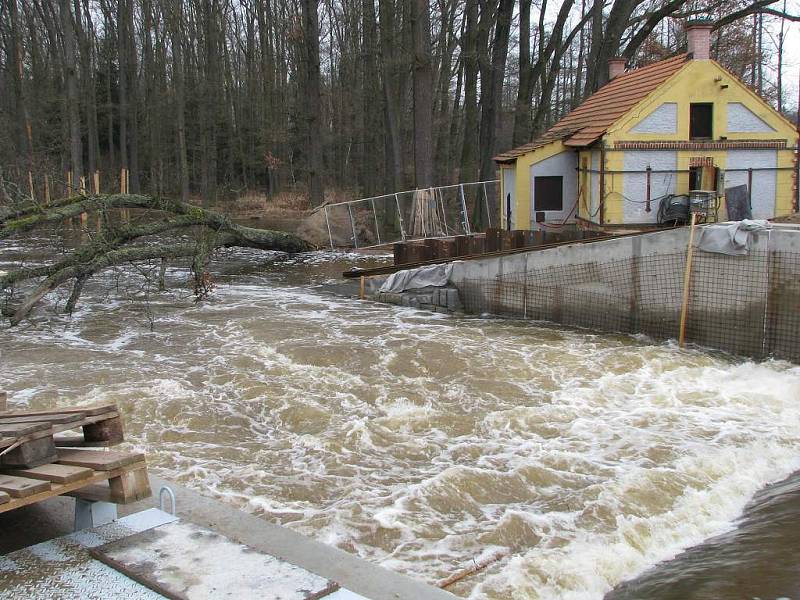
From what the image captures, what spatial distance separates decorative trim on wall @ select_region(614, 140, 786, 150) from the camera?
62.5ft

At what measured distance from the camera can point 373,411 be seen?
11.0 m

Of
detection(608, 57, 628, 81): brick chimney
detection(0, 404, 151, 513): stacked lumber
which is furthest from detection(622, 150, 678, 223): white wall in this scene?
detection(0, 404, 151, 513): stacked lumber

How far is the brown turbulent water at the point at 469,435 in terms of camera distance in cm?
693

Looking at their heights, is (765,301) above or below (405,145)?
below

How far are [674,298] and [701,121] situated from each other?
22.6 ft

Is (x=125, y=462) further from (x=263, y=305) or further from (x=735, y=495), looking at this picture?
(x=263, y=305)

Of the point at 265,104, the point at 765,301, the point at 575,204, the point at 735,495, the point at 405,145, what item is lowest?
the point at 735,495

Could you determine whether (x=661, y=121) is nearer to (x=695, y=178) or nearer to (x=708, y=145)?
(x=708, y=145)

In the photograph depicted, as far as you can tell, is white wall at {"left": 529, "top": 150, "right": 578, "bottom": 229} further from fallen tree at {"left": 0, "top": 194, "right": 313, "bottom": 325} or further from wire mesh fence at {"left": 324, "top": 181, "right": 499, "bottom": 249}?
fallen tree at {"left": 0, "top": 194, "right": 313, "bottom": 325}

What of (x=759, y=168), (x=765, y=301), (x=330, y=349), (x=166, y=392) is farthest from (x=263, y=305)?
(x=759, y=168)

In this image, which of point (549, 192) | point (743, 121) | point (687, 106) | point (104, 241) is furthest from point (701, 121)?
point (104, 241)

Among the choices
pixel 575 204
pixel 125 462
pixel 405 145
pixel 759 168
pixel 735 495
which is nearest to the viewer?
pixel 125 462

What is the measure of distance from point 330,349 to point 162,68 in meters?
36.0

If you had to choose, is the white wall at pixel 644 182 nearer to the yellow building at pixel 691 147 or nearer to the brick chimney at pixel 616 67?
the yellow building at pixel 691 147
